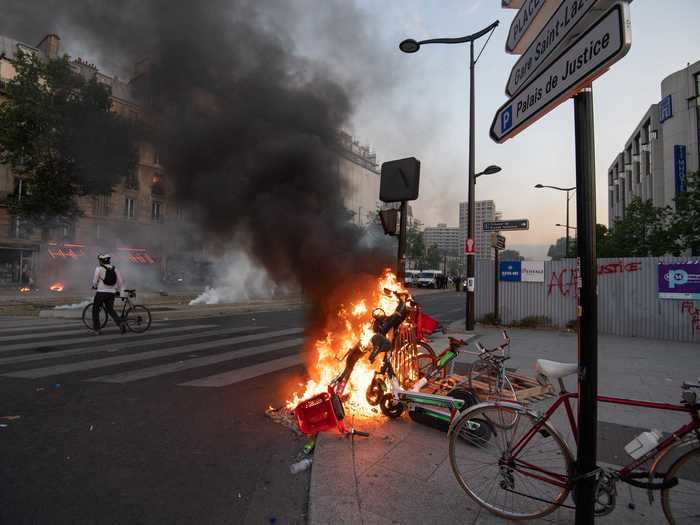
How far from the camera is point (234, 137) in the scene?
6105 mm

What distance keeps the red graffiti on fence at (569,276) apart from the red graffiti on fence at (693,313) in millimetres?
1426

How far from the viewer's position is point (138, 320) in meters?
9.42

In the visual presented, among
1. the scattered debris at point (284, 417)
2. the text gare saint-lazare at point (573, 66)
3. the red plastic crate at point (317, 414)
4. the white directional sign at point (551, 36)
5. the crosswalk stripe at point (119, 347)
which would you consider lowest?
the scattered debris at point (284, 417)

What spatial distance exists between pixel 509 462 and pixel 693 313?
9.65 meters

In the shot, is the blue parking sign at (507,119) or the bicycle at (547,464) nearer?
the bicycle at (547,464)

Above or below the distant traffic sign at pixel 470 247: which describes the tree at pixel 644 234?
above

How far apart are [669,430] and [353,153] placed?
5.71 metres

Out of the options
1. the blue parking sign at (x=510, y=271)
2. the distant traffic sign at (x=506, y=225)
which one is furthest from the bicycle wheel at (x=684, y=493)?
the blue parking sign at (x=510, y=271)

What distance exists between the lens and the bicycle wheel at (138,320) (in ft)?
30.7

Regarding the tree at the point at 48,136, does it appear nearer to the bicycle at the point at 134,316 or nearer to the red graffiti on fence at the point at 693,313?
the bicycle at the point at 134,316

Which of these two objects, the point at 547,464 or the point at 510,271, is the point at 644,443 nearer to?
the point at 547,464

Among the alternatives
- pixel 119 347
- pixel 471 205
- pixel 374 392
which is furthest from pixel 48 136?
pixel 374 392

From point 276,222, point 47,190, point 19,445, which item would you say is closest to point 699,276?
A: point 276,222

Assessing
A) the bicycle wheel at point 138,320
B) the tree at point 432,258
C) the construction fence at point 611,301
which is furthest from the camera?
the tree at point 432,258
